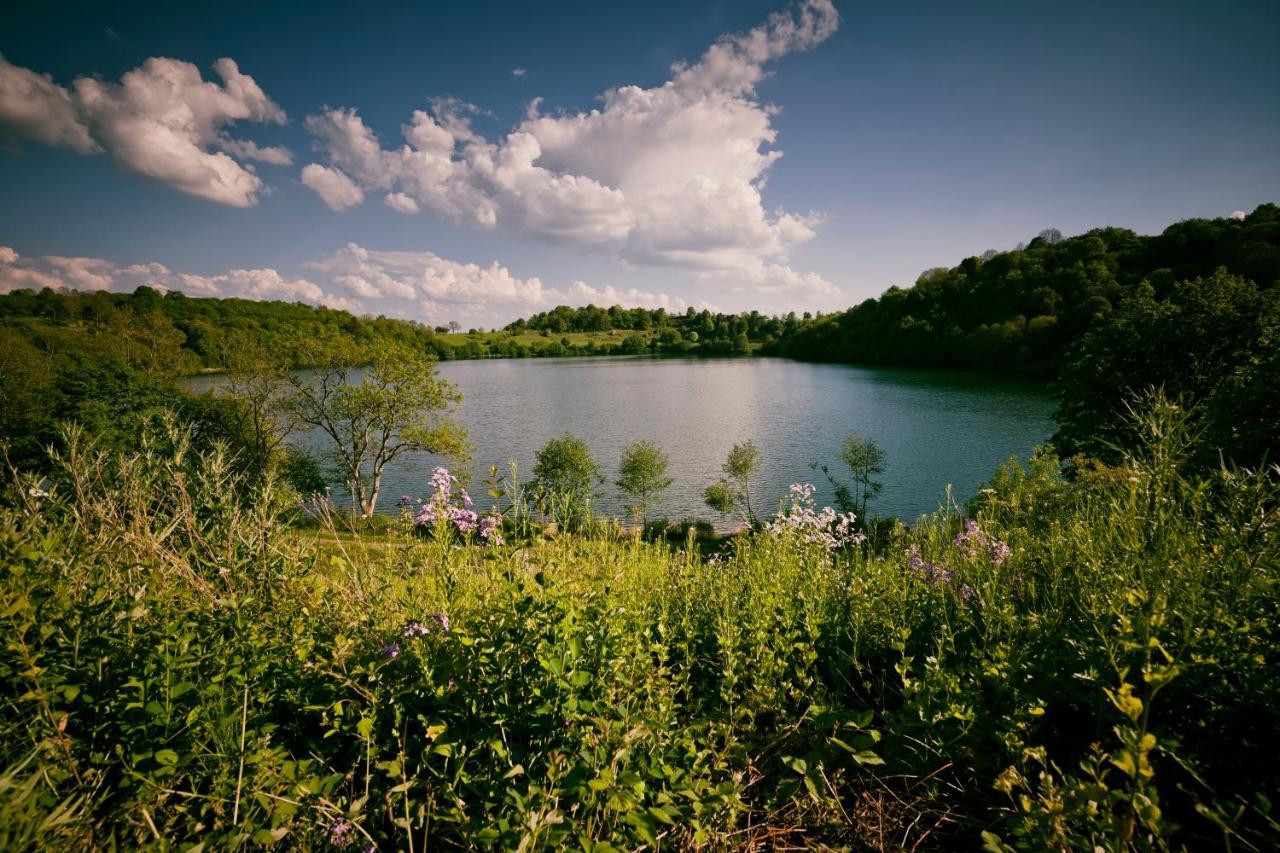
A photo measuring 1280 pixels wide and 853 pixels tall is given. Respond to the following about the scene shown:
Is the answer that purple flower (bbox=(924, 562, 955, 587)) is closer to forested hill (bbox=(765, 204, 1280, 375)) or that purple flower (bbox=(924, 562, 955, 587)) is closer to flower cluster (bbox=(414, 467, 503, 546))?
flower cluster (bbox=(414, 467, 503, 546))

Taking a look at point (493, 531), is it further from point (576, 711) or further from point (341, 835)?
point (341, 835)

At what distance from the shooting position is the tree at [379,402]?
31.6 meters

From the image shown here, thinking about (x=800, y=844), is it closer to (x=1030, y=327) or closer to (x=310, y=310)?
(x=1030, y=327)

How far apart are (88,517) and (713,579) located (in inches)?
171

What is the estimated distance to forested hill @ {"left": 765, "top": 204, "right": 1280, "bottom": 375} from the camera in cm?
7850

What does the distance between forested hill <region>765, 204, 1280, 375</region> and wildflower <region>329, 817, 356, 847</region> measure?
283 feet

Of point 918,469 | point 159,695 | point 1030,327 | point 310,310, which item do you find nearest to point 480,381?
point 310,310

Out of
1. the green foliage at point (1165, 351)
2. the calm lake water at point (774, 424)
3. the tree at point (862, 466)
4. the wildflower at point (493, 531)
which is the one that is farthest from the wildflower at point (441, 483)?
the tree at point (862, 466)

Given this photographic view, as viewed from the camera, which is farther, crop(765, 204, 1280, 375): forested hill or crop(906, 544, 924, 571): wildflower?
crop(765, 204, 1280, 375): forested hill

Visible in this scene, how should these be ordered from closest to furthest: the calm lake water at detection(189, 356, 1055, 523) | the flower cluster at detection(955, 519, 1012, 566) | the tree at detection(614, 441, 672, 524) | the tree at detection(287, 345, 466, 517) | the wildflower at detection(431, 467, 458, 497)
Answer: the wildflower at detection(431, 467, 458, 497) → the flower cluster at detection(955, 519, 1012, 566) → the tree at detection(287, 345, 466, 517) → the tree at detection(614, 441, 672, 524) → the calm lake water at detection(189, 356, 1055, 523)

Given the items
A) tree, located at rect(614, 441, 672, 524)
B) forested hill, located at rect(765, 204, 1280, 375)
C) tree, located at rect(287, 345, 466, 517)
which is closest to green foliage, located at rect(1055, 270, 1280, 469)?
tree, located at rect(614, 441, 672, 524)

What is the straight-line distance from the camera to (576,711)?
2.04 metres

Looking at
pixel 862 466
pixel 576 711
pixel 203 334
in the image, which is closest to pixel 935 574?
pixel 576 711

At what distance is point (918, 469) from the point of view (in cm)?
4131
